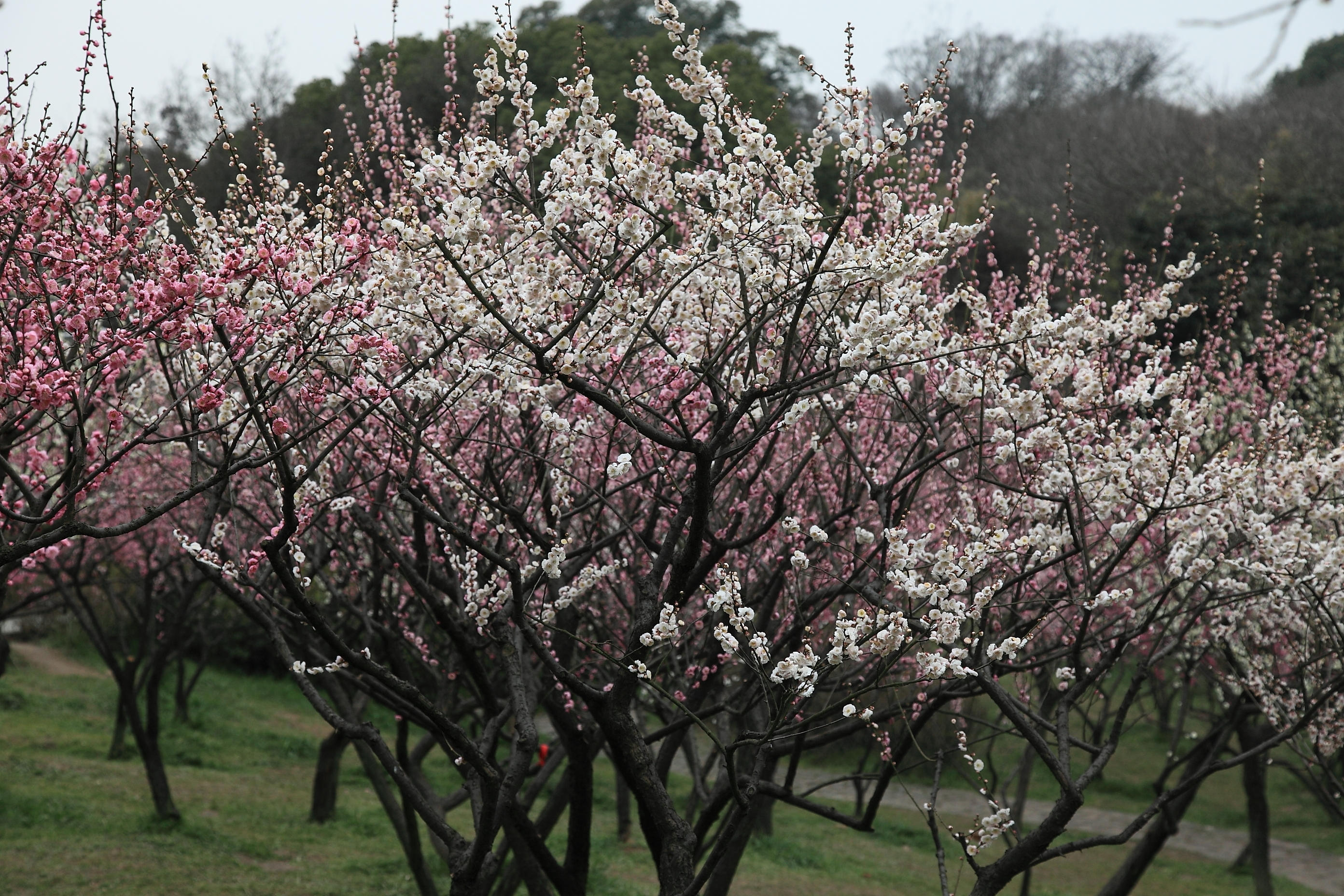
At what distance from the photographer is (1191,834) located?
16.0 m

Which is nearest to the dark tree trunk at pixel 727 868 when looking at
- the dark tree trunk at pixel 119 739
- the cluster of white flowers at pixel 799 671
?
the cluster of white flowers at pixel 799 671

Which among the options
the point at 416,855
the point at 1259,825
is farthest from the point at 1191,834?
the point at 416,855

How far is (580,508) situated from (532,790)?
2446 mm

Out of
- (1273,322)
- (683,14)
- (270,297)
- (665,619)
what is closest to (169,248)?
(270,297)

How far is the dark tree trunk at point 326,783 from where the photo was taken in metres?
11.8

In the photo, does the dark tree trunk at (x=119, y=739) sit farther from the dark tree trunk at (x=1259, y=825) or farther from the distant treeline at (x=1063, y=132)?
the dark tree trunk at (x=1259, y=825)

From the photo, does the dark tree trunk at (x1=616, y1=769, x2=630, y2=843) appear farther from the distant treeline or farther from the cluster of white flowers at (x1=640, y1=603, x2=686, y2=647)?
the cluster of white flowers at (x1=640, y1=603, x2=686, y2=647)

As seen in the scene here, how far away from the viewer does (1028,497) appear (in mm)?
5746

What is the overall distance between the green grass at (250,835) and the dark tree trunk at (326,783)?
0.16 meters

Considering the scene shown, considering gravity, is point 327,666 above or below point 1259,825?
above

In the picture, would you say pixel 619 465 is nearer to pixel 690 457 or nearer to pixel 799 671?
pixel 799 671

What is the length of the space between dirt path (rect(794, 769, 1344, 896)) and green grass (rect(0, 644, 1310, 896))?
53 centimetres

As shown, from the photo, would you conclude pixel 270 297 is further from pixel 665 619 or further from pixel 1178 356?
pixel 1178 356

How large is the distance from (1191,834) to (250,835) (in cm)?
1260
